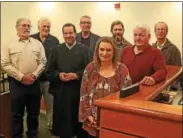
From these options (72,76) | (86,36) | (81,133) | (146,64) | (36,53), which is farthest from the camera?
(86,36)

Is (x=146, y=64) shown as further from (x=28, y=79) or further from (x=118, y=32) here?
(x=28, y=79)

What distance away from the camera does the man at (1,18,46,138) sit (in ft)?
9.72

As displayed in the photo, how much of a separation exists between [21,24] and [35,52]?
12.4 inches

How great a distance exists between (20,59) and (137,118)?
66.2 inches

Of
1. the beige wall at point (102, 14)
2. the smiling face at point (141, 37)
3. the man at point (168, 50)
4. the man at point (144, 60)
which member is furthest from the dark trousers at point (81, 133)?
the beige wall at point (102, 14)

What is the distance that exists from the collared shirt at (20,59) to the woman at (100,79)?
0.95 meters

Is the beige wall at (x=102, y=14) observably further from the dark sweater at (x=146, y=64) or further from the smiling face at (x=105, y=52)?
the smiling face at (x=105, y=52)

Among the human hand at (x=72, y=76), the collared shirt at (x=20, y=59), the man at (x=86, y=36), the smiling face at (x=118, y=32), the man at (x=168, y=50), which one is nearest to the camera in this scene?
the human hand at (x=72, y=76)

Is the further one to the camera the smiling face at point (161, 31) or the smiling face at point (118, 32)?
the smiling face at point (161, 31)

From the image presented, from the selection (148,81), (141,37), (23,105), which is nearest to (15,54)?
(23,105)

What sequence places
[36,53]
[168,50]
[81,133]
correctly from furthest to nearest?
[168,50]
[36,53]
[81,133]

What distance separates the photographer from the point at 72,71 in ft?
9.45

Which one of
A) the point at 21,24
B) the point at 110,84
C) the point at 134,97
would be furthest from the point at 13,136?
the point at 134,97

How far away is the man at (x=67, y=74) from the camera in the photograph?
2869 mm
